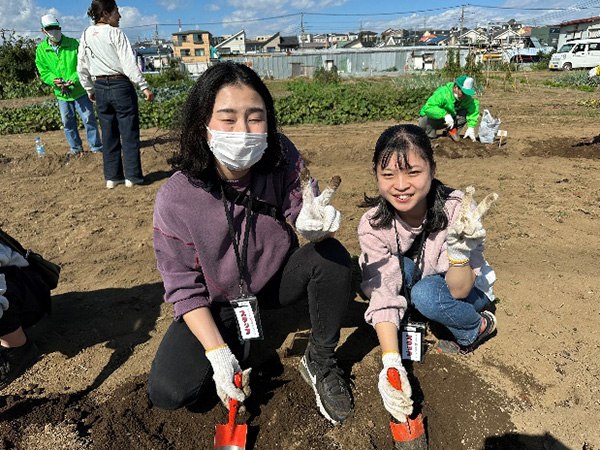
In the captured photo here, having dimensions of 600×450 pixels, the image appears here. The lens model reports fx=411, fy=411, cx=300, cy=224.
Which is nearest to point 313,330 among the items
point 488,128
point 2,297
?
point 2,297

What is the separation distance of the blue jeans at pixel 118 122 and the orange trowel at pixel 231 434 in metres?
3.59

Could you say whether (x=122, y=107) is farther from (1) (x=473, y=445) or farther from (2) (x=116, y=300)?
(1) (x=473, y=445)

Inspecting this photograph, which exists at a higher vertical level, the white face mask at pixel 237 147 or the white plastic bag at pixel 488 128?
the white face mask at pixel 237 147

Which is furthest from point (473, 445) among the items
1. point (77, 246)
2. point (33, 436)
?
point (77, 246)

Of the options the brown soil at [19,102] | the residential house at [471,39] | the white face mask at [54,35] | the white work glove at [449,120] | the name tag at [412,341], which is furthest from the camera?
the residential house at [471,39]

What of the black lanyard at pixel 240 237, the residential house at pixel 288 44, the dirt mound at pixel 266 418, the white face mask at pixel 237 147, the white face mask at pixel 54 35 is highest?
the residential house at pixel 288 44

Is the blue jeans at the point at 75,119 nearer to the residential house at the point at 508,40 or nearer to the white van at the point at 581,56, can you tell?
the residential house at the point at 508,40

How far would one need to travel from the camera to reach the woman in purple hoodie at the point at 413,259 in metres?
1.76

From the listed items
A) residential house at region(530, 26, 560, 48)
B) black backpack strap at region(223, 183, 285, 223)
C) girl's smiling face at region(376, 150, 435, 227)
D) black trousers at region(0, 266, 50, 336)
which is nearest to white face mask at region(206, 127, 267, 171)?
black backpack strap at region(223, 183, 285, 223)

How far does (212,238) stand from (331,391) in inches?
33.7

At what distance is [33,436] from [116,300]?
1023mm

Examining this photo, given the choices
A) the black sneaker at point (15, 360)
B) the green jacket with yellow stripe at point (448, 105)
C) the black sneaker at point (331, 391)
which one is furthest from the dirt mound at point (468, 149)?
the black sneaker at point (15, 360)

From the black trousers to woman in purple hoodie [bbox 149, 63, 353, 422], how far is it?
0.80m

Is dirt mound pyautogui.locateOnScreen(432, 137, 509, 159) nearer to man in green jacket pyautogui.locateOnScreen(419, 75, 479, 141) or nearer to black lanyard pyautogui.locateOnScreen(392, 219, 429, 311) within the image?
man in green jacket pyautogui.locateOnScreen(419, 75, 479, 141)
